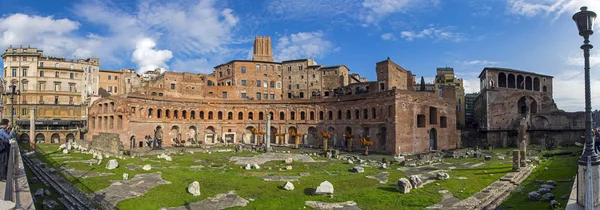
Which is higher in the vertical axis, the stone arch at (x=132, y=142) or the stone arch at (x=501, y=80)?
the stone arch at (x=501, y=80)

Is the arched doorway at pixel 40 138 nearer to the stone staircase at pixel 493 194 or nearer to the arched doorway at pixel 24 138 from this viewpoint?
the arched doorway at pixel 24 138

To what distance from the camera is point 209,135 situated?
55031mm

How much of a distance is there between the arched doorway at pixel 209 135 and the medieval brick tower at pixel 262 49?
20.1 metres

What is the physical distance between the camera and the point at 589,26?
8992mm

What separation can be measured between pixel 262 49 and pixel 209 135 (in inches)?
918

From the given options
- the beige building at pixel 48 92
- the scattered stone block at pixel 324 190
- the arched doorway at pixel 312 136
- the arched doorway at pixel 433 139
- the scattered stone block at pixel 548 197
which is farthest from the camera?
the beige building at pixel 48 92

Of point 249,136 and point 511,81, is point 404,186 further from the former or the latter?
point 511,81

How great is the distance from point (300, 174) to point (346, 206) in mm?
8495

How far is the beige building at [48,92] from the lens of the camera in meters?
59.3

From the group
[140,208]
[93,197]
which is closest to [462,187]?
[140,208]

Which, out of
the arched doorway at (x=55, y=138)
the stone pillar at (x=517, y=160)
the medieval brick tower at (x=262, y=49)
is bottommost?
the arched doorway at (x=55, y=138)

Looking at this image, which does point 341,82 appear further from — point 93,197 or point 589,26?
point 589,26

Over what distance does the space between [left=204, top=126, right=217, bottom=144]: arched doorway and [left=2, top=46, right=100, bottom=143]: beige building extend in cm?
2197

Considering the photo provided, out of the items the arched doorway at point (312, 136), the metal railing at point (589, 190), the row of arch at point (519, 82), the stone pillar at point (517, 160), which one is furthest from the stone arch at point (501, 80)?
the metal railing at point (589, 190)
